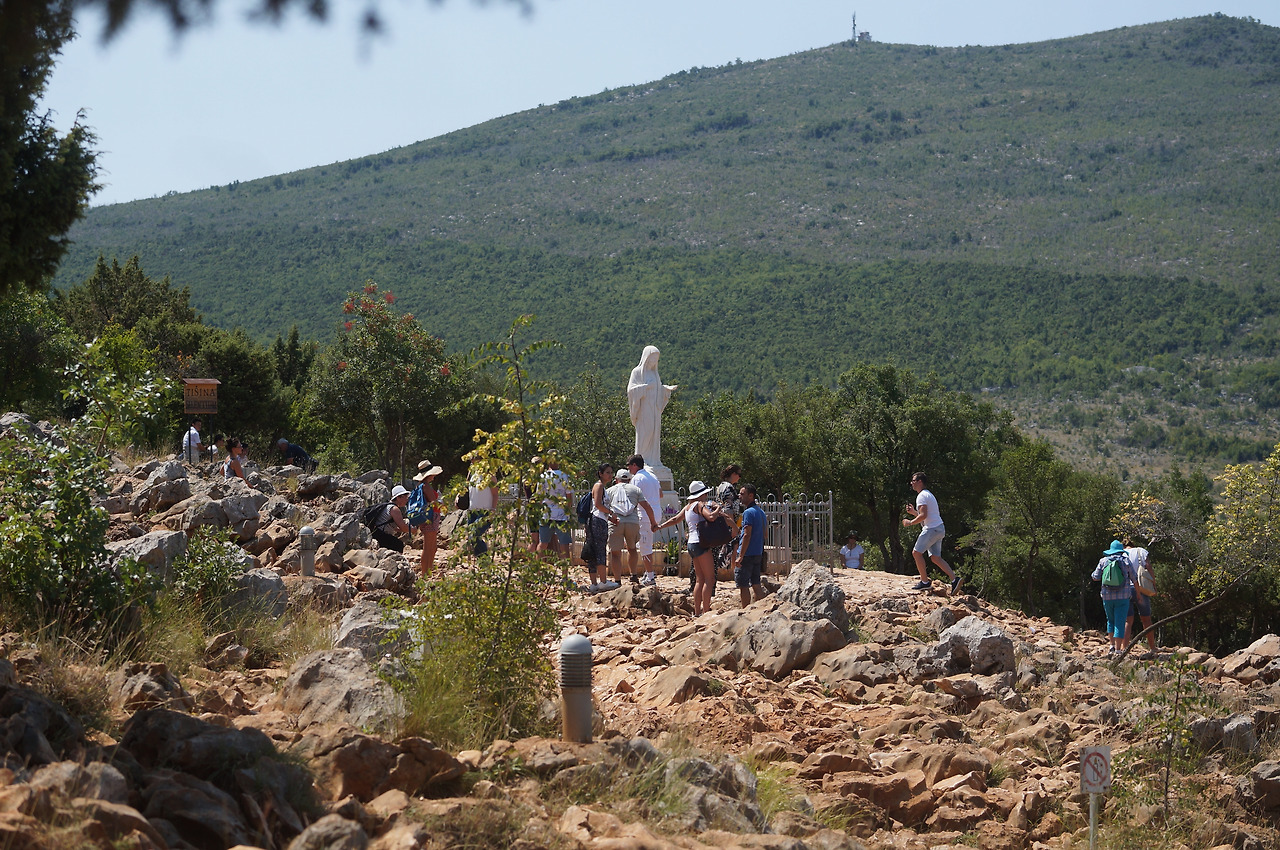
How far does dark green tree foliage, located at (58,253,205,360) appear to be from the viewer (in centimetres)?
4019

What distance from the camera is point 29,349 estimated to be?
26031mm

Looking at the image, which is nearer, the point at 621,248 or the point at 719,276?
the point at 719,276

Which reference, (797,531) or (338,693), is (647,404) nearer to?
(797,531)

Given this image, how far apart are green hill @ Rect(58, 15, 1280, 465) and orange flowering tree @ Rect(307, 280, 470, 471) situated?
159 ft

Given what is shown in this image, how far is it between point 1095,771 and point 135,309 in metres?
43.0

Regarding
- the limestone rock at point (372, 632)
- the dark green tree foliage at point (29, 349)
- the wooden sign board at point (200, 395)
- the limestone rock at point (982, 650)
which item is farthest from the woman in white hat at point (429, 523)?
the dark green tree foliage at point (29, 349)

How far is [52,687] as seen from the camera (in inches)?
215

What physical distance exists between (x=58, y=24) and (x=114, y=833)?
3444 mm


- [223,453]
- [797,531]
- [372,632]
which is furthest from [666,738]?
[223,453]

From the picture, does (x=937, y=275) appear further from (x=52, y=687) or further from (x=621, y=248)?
(x=52, y=687)

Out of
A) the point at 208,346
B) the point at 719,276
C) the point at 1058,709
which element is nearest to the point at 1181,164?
the point at 719,276

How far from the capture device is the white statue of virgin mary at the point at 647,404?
1742 cm

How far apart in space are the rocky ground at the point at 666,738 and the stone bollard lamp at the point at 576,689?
8.4 inches

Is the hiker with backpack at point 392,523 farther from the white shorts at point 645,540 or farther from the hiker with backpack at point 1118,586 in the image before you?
the hiker with backpack at point 1118,586
